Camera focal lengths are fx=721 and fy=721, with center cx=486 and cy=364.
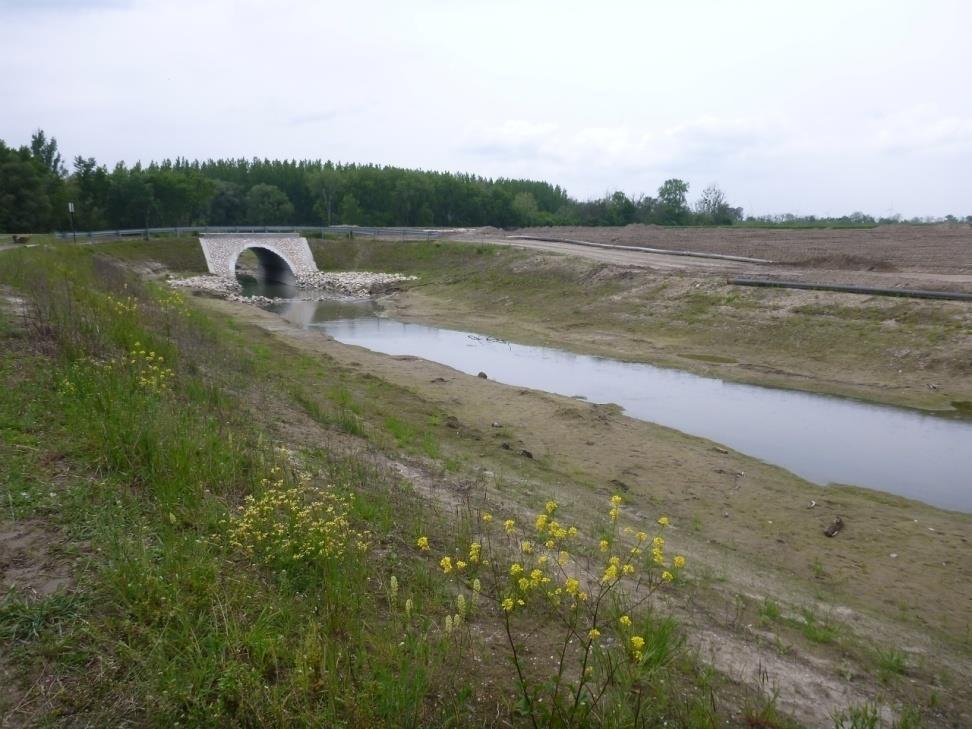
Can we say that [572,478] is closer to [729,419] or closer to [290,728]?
[729,419]

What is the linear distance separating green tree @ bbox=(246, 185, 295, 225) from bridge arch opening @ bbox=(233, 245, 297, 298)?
1542cm

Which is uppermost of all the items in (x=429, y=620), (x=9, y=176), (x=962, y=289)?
(x=9, y=176)

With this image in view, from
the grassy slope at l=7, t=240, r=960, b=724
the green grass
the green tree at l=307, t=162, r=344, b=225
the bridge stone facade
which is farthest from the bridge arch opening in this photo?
the green grass

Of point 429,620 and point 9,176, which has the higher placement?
point 9,176

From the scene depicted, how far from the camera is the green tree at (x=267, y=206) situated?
90.4m

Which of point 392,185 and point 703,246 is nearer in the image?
point 703,246

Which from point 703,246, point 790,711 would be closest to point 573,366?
point 790,711

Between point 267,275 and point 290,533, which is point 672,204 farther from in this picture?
point 290,533

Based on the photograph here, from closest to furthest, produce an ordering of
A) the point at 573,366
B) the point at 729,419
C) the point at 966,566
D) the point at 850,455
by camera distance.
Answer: the point at 966,566 → the point at 850,455 → the point at 729,419 → the point at 573,366

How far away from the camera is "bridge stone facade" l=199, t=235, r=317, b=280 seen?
5991 centimetres

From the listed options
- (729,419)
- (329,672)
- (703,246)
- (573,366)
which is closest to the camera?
(329,672)

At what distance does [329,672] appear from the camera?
4648 millimetres

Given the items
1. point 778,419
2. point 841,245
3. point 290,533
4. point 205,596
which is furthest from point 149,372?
point 841,245

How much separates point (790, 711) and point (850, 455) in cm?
1287
